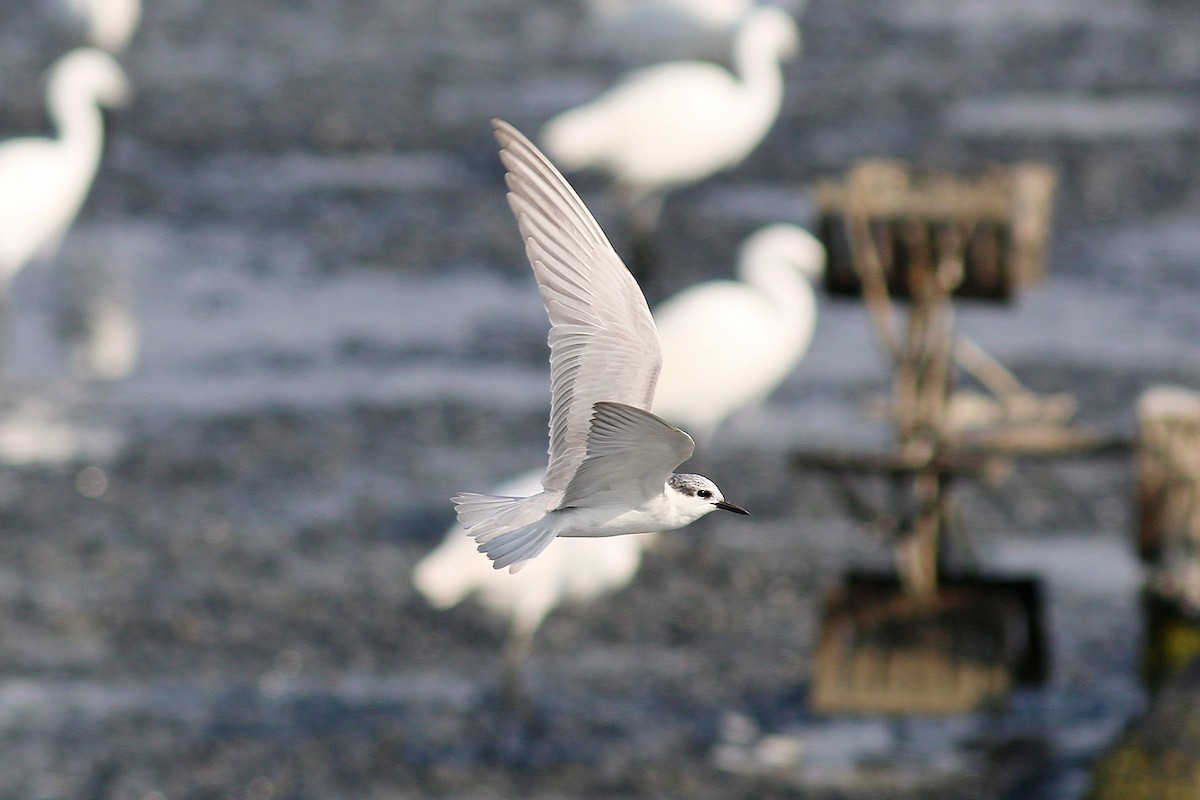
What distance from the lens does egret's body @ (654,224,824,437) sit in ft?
25.7

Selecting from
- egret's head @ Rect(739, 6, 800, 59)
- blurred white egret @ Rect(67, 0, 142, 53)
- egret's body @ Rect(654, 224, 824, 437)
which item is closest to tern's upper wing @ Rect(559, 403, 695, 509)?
egret's body @ Rect(654, 224, 824, 437)

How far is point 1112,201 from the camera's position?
1257cm

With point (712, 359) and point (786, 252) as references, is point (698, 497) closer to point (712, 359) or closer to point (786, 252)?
point (712, 359)

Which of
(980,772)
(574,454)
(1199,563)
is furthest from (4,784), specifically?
(574,454)

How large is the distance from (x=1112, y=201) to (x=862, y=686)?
7.07 metres

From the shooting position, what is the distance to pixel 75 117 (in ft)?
38.6

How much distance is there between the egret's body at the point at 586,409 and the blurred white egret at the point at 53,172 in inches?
353

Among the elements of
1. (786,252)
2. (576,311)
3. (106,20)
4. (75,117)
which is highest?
(106,20)

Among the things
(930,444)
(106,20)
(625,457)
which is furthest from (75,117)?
(625,457)

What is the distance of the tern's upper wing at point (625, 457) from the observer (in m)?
2.01

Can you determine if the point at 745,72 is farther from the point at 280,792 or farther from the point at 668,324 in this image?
the point at 280,792

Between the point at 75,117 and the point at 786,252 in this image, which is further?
the point at 75,117

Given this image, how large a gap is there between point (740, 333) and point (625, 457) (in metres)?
5.73

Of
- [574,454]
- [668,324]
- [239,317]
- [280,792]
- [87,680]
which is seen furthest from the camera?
[239,317]
